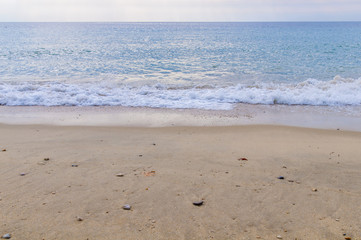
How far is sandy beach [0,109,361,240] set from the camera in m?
3.37

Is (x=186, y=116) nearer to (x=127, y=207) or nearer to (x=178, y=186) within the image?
(x=178, y=186)

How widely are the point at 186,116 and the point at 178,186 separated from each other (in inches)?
188

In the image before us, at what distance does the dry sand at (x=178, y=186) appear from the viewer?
3373mm

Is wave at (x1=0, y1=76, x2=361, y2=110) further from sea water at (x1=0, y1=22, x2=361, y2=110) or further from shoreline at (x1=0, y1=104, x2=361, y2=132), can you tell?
shoreline at (x1=0, y1=104, x2=361, y2=132)

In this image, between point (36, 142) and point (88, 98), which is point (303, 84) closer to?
point (88, 98)

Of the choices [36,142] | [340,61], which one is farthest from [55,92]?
[340,61]

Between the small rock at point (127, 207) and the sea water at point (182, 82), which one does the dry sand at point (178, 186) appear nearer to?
the small rock at point (127, 207)

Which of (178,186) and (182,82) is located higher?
(178,186)

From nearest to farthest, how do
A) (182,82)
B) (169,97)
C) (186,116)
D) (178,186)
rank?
1. (178,186)
2. (186,116)
3. (169,97)
4. (182,82)

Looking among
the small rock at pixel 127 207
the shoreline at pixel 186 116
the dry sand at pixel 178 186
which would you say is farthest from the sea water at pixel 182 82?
the small rock at pixel 127 207

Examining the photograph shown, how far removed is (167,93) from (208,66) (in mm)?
8933

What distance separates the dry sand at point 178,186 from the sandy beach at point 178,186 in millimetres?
13

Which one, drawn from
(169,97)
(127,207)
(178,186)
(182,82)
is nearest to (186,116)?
(169,97)

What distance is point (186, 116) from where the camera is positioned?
9.01 m
